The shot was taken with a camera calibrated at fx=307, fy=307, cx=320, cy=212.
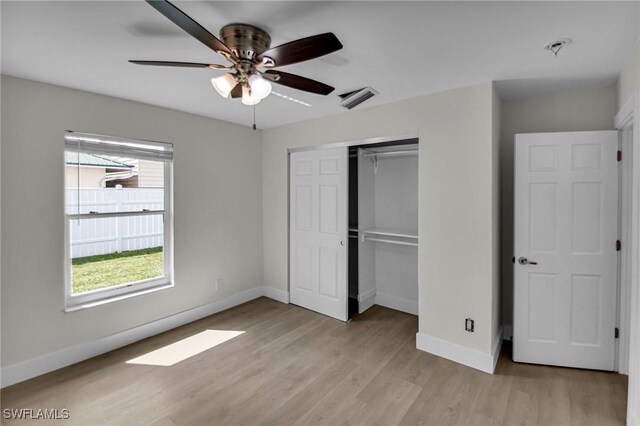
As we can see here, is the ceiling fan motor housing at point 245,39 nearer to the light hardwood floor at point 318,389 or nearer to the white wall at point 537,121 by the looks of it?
the light hardwood floor at point 318,389

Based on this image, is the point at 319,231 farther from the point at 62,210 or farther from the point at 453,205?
the point at 62,210

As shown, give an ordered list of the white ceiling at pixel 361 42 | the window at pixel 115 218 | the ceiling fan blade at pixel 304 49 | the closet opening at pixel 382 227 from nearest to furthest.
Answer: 1. the ceiling fan blade at pixel 304 49
2. the white ceiling at pixel 361 42
3. the window at pixel 115 218
4. the closet opening at pixel 382 227

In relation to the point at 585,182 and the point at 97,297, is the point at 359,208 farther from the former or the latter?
the point at 97,297

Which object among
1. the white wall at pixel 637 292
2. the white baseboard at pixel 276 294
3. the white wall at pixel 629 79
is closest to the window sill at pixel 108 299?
the white baseboard at pixel 276 294

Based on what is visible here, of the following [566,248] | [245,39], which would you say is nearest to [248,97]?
[245,39]

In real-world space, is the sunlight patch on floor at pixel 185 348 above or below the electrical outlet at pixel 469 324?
below

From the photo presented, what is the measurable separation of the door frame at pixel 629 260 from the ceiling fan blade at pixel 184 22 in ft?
8.47

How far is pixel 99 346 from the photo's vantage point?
9.78 feet

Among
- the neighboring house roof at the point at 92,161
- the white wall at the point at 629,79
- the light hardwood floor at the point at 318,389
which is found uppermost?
the white wall at the point at 629,79

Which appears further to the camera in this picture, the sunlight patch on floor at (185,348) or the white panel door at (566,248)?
the sunlight patch on floor at (185,348)

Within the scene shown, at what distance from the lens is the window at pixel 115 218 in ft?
9.50

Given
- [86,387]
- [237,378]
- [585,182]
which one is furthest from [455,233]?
[86,387]

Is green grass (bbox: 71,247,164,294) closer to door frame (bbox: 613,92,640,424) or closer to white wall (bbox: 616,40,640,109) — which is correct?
door frame (bbox: 613,92,640,424)

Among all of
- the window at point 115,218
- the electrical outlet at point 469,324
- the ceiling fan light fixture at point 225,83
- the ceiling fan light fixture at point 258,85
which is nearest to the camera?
the ceiling fan light fixture at point 258,85
